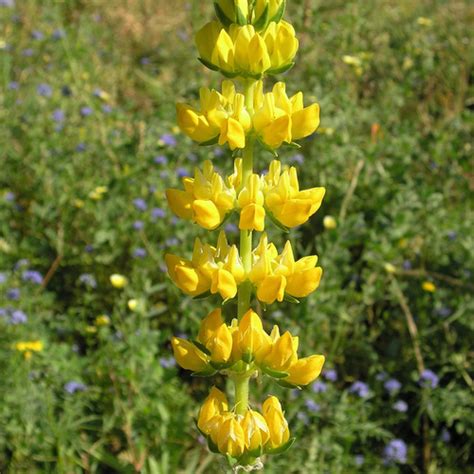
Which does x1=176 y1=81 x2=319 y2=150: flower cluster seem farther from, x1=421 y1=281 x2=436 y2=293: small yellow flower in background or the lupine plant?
x1=421 y1=281 x2=436 y2=293: small yellow flower in background

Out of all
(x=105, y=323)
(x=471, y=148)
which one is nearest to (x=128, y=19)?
(x=471, y=148)

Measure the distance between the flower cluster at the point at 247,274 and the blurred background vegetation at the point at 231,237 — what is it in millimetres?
1123

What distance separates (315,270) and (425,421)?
67.9 inches

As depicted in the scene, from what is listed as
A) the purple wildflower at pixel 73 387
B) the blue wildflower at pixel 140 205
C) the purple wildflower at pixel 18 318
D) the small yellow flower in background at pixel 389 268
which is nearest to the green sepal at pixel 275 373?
the purple wildflower at pixel 73 387

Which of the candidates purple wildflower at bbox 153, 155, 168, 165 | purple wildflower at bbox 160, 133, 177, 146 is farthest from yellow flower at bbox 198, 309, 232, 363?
purple wildflower at bbox 160, 133, 177, 146

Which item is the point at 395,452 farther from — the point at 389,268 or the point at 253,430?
the point at 253,430

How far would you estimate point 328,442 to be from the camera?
277cm

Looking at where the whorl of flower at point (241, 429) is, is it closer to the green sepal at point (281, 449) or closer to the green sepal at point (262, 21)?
the green sepal at point (281, 449)

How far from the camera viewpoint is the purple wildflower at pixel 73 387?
279cm

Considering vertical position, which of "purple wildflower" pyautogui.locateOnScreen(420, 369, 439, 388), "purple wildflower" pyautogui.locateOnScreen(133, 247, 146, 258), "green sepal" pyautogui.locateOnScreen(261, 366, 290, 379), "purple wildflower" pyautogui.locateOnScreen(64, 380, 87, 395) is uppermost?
"green sepal" pyautogui.locateOnScreen(261, 366, 290, 379)

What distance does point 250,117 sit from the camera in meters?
1.53

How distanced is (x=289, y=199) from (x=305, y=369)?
1.12 feet

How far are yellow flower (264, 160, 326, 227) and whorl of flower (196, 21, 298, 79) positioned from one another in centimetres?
19

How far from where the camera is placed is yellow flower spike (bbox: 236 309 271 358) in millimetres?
1514
